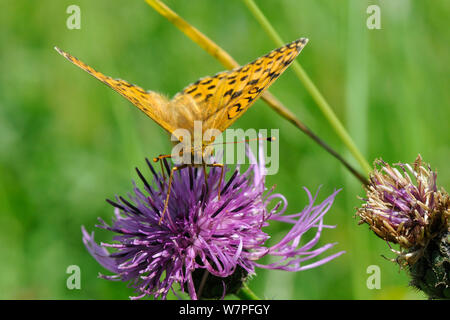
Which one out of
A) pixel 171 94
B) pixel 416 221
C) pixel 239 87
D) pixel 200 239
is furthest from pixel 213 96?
pixel 171 94

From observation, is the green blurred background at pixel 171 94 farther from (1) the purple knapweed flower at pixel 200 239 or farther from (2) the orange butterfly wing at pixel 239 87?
(2) the orange butterfly wing at pixel 239 87

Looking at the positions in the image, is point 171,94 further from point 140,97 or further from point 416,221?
point 416,221

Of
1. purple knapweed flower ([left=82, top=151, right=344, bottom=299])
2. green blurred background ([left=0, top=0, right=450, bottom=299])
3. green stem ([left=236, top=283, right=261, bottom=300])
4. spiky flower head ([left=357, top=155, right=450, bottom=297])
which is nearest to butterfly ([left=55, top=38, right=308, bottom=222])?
purple knapweed flower ([left=82, top=151, right=344, bottom=299])

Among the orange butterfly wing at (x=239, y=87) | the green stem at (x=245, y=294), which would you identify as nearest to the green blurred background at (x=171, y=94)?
the green stem at (x=245, y=294)

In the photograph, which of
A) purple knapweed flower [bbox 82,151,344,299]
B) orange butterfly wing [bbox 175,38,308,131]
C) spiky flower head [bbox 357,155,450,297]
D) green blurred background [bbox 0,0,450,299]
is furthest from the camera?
green blurred background [bbox 0,0,450,299]

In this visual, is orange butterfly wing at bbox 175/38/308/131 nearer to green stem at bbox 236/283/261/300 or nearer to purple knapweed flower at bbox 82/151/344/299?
purple knapweed flower at bbox 82/151/344/299
